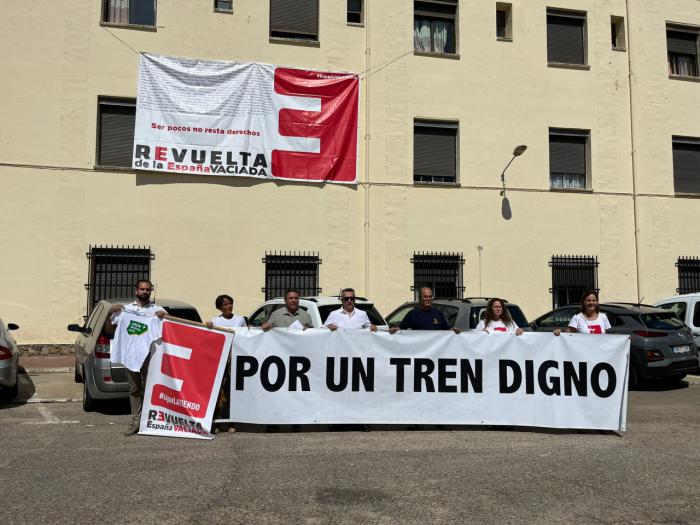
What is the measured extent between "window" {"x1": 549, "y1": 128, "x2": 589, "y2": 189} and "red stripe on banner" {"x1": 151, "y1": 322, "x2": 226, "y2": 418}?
39.8 feet

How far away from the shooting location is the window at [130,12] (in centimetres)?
1419

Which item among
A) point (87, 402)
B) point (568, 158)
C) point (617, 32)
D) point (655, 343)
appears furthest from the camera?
point (617, 32)

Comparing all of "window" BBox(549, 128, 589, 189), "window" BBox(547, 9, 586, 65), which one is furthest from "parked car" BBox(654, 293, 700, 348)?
"window" BBox(547, 9, 586, 65)

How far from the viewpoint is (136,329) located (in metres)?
6.81

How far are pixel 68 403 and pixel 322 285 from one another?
6.92 m

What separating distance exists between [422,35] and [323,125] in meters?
3.84

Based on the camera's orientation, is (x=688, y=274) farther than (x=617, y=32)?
No

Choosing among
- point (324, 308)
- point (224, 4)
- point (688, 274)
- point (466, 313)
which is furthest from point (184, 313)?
point (688, 274)

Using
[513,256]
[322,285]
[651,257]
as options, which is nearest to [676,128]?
[651,257]

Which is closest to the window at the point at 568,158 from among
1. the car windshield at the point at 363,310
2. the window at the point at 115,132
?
the car windshield at the point at 363,310

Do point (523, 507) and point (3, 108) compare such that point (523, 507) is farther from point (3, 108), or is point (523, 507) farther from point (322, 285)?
point (3, 108)

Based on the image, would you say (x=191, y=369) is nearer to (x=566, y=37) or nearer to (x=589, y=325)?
(x=589, y=325)

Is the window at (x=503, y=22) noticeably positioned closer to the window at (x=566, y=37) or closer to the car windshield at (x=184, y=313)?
the window at (x=566, y=37)

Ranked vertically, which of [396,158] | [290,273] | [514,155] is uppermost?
[514,155]
